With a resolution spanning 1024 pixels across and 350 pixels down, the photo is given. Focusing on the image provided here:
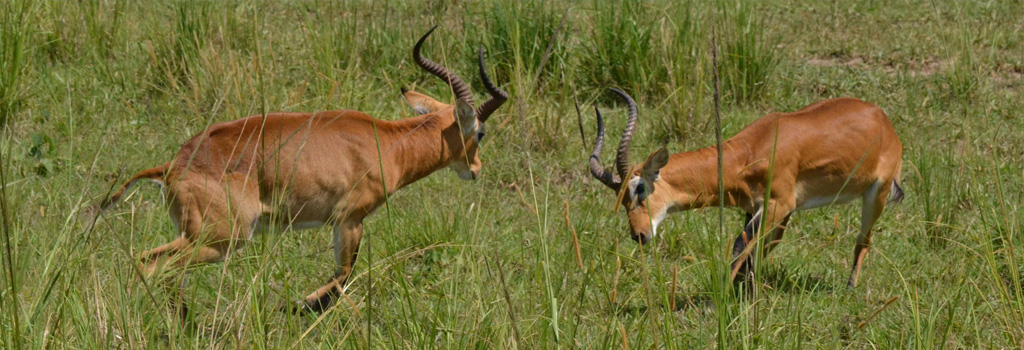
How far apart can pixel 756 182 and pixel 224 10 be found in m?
4.74

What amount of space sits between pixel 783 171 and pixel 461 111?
1639 millimetres

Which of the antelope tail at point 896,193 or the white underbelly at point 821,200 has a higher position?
the white underbelly at point 821,200

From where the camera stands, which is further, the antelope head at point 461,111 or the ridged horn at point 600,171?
the antelope head at point 461,111

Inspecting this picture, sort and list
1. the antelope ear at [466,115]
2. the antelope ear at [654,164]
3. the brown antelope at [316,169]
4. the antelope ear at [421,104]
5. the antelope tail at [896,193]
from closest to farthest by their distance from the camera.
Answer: the brown antelope at [316,169] < the antelope ear at [654,164] < the antelope ear at [466,115] < the antelope tail at [896,193] < the antelope ear at [421,104]

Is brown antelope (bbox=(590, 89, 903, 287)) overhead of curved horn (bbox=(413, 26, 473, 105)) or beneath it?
beneath

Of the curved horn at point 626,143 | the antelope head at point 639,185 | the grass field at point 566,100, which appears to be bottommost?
the grass field at point 566,100

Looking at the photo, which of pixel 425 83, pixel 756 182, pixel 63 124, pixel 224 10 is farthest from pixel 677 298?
pixel 224 10

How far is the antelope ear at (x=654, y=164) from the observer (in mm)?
5492

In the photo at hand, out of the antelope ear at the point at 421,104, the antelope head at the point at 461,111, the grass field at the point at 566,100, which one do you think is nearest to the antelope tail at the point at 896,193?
the grass field at the point at 566,100

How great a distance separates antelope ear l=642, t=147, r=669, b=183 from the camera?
216 inches

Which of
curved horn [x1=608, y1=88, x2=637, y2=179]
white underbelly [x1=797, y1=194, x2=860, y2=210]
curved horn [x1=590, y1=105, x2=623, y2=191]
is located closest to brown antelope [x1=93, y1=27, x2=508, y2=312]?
curved horn [x1=590, y1=105, x2=623, y2=191]

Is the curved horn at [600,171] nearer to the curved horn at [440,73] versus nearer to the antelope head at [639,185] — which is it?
the antelope head at [639,185]

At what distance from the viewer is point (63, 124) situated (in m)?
7.46

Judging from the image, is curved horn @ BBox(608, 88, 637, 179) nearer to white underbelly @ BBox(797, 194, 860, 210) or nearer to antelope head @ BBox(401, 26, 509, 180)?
antelope head @ BBox(401, 26, 509, 180)
